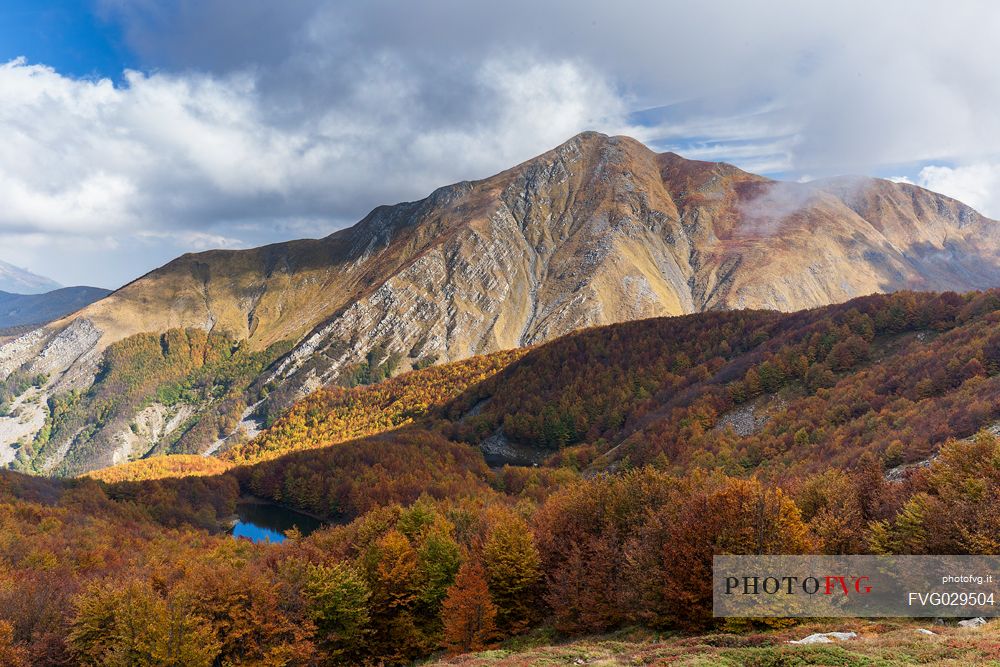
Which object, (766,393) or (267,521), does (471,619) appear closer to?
(766,393)

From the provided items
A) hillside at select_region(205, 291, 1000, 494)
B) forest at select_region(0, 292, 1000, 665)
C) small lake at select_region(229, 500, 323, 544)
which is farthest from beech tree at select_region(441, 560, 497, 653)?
small lake at select_region(229, 500, 323, 544)

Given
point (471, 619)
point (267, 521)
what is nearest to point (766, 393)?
point (471, 619)

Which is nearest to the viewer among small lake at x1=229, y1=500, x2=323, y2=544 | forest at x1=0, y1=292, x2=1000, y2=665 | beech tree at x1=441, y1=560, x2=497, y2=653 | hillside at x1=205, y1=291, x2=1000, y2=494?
forest at x1=0, y1=292, x2=1000, y2=665

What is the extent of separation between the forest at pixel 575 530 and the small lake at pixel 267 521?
1059cm

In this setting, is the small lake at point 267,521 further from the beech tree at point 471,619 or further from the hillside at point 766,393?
the beech tree at point 471,619

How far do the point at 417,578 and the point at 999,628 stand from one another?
39.9m

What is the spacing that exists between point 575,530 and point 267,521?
124 meters

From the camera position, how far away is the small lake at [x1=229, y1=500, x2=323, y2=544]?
134 metres

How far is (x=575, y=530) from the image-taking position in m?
46.3

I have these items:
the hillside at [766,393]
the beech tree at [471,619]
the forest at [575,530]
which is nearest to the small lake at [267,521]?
the forest at [575,530]

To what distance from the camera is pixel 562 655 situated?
1108 inches

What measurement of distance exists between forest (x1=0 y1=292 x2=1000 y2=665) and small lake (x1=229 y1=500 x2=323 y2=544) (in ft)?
34.8

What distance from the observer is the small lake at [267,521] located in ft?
440

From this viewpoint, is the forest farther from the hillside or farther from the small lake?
the small lake
